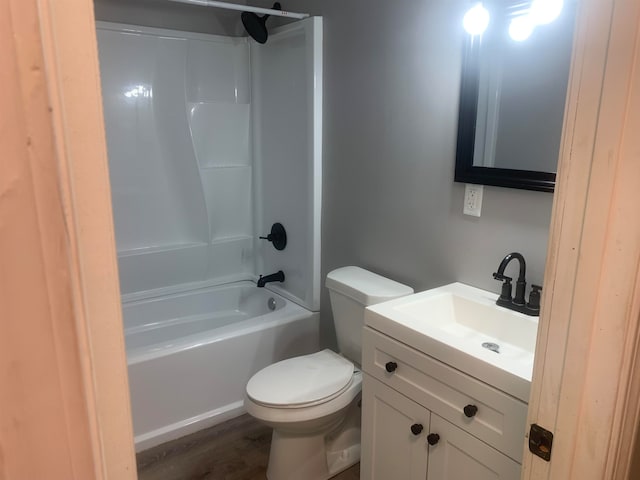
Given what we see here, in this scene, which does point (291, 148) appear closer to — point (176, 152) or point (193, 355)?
point (176, 152)

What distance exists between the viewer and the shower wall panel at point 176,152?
8.85 feet

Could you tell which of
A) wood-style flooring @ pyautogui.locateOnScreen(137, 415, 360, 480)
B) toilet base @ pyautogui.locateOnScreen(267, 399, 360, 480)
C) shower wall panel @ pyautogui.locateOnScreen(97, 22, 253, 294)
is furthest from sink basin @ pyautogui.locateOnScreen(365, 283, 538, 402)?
shower wall panel @ pyautogui.locateOnScreen(97, 22, 253, 294)

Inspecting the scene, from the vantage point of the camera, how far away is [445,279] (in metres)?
1.97

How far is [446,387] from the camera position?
1423mm

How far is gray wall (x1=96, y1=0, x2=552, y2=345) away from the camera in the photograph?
69.3 inches

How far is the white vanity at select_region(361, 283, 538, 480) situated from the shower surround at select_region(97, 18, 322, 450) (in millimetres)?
954

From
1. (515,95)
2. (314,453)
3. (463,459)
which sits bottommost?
(314,453)

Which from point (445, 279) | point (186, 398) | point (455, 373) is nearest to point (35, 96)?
point (455, 373)

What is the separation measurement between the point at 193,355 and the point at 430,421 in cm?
126

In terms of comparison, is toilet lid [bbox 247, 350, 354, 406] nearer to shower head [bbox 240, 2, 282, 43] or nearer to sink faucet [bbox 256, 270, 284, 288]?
sink faucet [bbox 256, 270, 284, 288]

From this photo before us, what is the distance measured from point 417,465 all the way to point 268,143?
2050mm

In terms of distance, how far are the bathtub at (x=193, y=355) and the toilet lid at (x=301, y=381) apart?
0.48 m

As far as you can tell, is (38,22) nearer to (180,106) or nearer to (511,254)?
(511,254)

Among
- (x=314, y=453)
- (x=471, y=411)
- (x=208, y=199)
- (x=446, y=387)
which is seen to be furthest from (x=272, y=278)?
(x=471, y=411)
